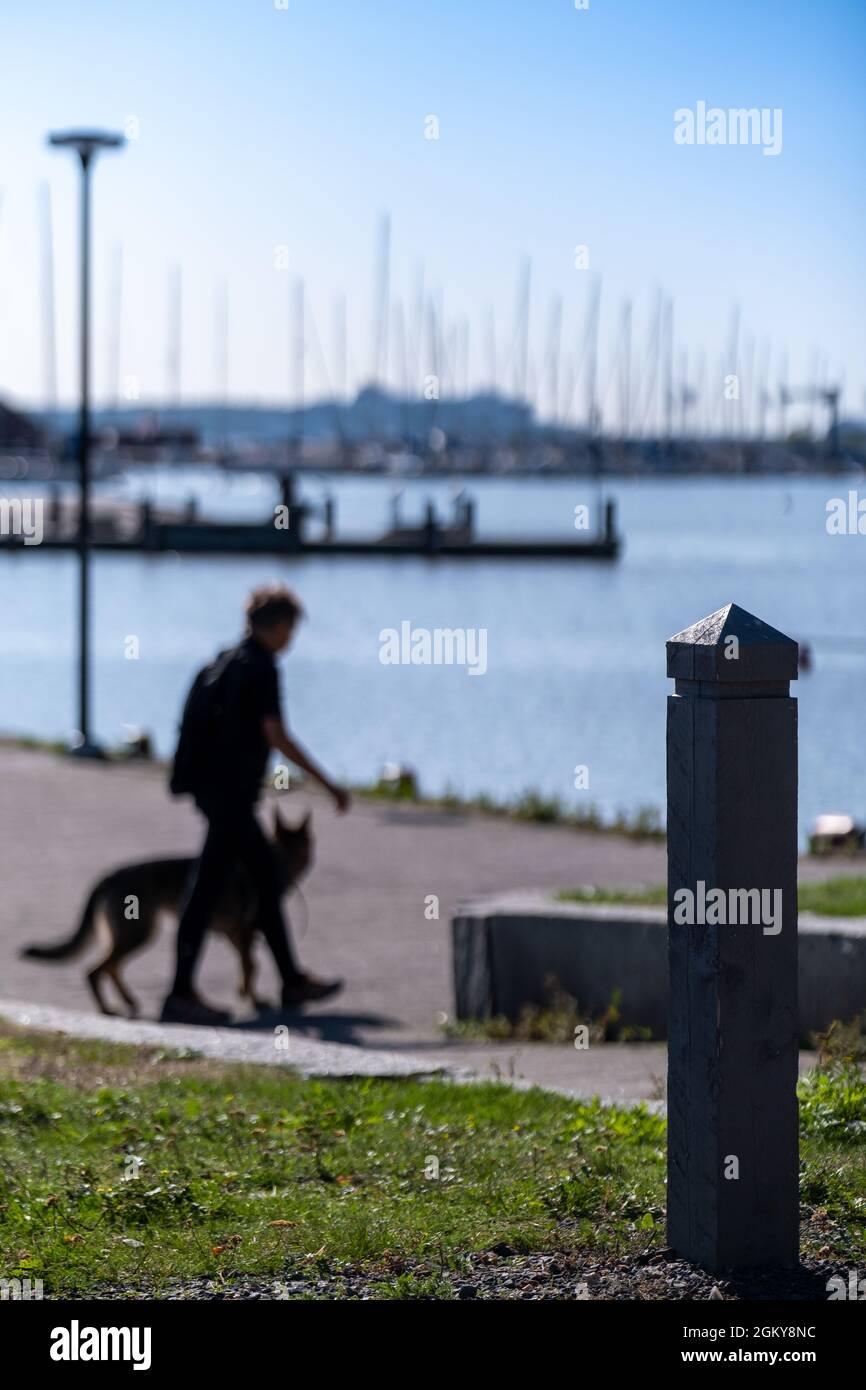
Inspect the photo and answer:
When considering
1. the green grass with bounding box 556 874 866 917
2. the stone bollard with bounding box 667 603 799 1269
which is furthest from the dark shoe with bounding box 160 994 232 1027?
the stone bollard with bounding box 667 603 799 1269

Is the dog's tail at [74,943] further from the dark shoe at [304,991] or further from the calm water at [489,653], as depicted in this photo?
the calm water at [489,653]

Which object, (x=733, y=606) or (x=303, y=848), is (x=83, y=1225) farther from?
(x=303, y=848)

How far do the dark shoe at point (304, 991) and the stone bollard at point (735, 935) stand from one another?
5.23 m

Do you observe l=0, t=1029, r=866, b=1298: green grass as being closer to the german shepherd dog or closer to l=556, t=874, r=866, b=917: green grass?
the german shepherd dog

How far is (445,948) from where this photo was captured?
1195cm

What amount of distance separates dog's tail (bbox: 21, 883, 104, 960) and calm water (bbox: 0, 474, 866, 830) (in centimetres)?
1102

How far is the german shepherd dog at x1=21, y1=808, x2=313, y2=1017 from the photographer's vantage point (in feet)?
33.0

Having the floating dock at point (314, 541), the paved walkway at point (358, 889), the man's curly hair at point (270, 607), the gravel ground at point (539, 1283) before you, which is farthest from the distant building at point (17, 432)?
the gravel ground at point (539, 1283)

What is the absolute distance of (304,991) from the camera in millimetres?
10000

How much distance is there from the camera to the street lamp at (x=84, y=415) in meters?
22.0

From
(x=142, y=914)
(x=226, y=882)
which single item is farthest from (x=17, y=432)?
(x=226, y=882)

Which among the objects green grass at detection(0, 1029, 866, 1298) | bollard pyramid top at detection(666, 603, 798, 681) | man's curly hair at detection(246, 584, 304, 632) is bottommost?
green grass at detection(0, 1029, 866, 1298)

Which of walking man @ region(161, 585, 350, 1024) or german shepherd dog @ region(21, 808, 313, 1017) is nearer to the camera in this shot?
walking man @ region(161, 585, 350, 1024)
